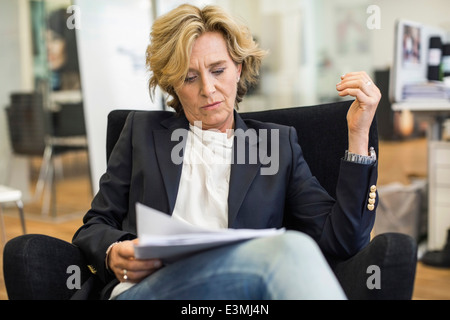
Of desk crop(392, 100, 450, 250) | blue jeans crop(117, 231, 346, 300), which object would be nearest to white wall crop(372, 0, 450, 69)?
desk crop(392, 100, 450, 250)

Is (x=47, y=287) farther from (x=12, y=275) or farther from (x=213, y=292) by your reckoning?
(x=213, y=292)

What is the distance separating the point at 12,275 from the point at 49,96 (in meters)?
3.11

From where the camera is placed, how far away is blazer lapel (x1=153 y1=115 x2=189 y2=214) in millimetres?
1346

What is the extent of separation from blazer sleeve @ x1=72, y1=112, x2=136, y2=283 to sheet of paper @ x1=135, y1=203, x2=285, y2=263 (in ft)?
1.11

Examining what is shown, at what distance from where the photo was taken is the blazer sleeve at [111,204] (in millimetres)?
1295

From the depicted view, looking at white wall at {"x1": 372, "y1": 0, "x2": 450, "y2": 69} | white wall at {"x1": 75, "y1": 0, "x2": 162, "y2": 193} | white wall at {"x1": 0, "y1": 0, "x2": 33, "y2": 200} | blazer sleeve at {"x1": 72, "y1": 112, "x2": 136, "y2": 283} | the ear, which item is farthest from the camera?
white wall at {"x1": 372, "y1": 0, "x2": 450, "y2": 69}

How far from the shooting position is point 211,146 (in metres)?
1.43

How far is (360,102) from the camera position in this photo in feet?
4.04

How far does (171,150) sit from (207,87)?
195 millimetres

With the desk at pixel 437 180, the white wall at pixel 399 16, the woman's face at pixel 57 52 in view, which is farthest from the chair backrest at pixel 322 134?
the white wall at pixel 399 16

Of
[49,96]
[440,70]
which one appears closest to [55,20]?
[49,96]

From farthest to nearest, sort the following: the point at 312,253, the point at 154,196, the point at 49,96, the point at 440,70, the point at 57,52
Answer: the point at 57,52, the point at 49,96, the point at 440,70, the point at 154,196, the point at 312,253

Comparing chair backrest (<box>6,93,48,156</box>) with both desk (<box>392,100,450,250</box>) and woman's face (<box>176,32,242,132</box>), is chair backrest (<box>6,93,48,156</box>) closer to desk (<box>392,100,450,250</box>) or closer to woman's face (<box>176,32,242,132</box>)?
desk (<box>392,100,450,250</box>)

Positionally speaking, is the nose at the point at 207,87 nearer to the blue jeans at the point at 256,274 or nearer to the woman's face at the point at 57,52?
the blue jeans at the point at 256,274
